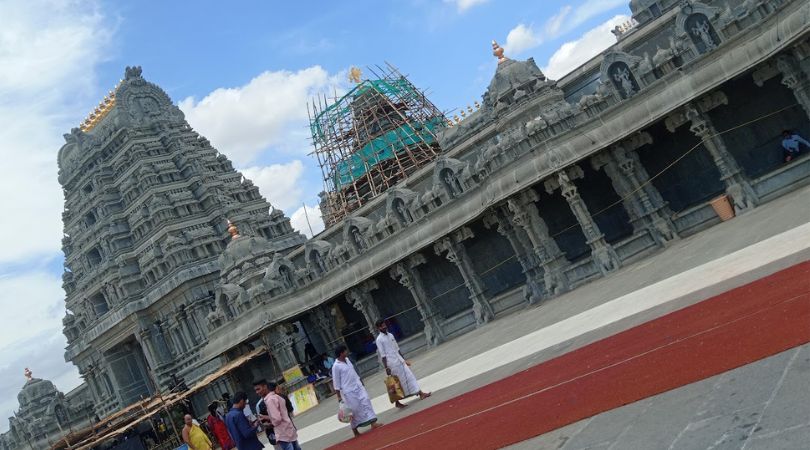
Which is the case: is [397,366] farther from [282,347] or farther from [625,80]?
[282,347]

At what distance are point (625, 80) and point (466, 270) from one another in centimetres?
886

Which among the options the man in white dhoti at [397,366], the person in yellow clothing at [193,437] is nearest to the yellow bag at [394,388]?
the man in white dhoti at [397,366]

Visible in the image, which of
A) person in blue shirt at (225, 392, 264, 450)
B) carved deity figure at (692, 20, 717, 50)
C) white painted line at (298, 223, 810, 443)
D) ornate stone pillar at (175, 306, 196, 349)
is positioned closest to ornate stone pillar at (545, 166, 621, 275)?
carved deity figure at (692, 20, 717, 50)

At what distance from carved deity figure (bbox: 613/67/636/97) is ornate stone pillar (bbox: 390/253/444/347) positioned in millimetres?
9776

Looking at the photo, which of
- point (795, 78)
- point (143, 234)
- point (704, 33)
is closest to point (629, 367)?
point (795, 78)

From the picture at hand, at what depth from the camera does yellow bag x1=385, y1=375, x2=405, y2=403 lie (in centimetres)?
1398

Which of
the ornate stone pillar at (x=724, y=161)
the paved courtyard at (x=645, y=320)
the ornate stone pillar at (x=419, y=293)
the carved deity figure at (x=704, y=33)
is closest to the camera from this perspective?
the paved courtyard at (x=645, y=320)

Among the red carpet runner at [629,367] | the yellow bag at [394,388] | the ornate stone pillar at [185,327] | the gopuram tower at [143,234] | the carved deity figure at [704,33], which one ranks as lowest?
the red carpet runner at [629,367]

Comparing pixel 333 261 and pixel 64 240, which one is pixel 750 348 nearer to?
pixel 333 261

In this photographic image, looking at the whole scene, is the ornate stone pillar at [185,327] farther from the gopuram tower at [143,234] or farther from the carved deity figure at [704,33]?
the carved deity figure at [704,33]

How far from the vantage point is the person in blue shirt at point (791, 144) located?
760 inches

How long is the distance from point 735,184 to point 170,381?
34.2 metres

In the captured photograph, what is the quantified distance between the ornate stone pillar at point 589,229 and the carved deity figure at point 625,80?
285cm

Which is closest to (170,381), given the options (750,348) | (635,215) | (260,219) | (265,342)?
(260,219)
